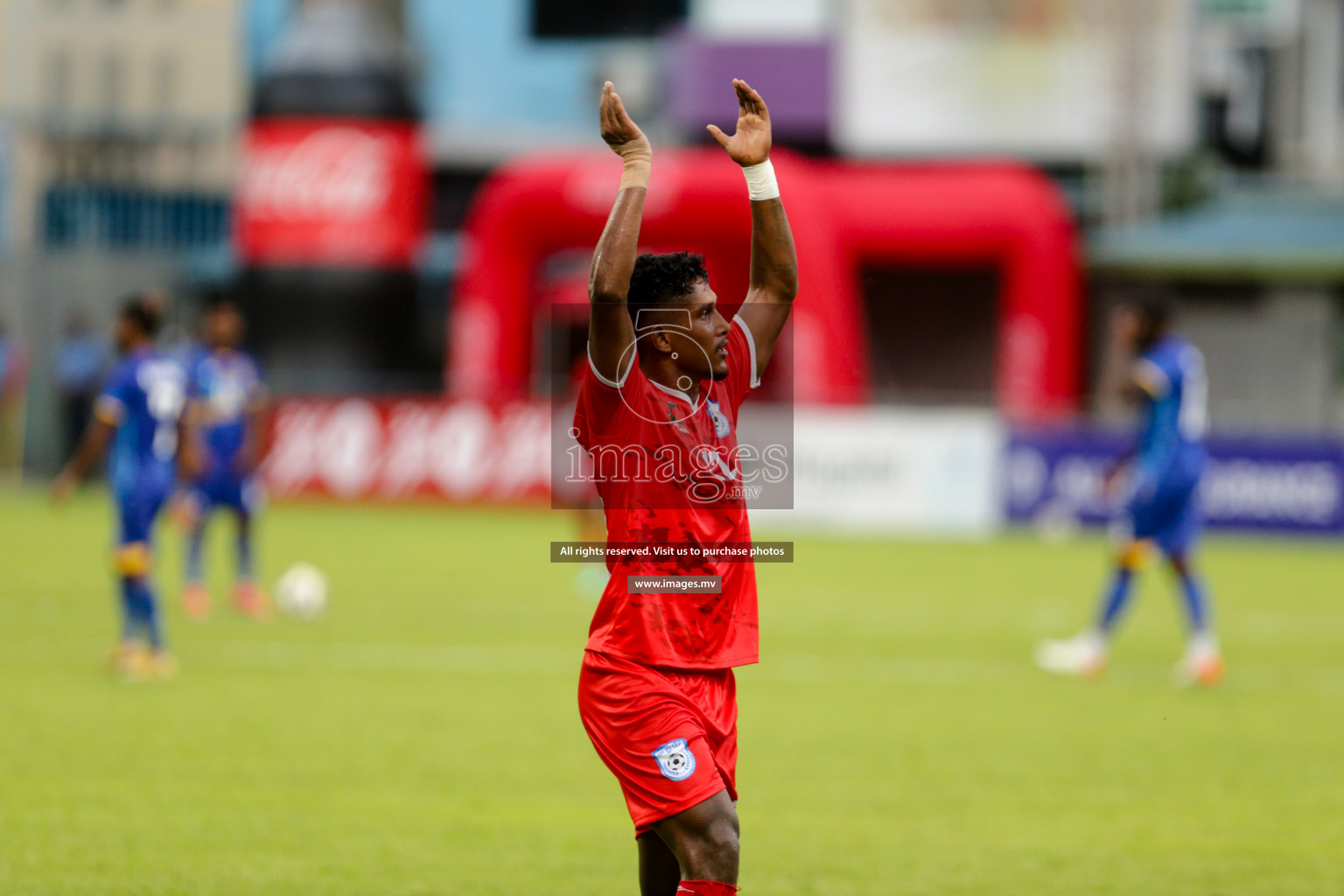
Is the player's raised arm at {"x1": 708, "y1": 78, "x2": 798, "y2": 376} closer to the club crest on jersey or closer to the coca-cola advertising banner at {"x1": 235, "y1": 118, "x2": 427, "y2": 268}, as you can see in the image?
the club crest on jersey

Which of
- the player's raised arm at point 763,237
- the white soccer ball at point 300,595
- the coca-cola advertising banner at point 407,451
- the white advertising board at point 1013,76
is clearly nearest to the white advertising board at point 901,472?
the coca-cola advertising banner at point 407,451

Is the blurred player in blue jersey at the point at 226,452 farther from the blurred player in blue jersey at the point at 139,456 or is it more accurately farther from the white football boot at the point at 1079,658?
the white football boot at the point at 1079,658

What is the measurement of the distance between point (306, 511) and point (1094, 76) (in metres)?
16.2

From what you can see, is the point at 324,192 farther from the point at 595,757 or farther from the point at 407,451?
the point at 595,757

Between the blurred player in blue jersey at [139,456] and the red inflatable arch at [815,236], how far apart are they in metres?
13.5

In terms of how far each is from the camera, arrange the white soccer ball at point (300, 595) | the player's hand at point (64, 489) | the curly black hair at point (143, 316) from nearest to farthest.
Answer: the curly black hair at point (143, 316) < the player's hand at point (64, 489) < the white soccer ball at point (300, 595)

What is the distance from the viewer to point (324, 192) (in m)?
29.2

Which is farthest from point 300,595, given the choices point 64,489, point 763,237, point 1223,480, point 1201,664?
point 1223,480

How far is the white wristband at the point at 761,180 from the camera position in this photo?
4664 millimetres

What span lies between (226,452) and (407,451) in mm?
10094

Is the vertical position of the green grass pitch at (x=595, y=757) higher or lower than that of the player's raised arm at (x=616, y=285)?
lower

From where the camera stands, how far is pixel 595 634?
14.8ft

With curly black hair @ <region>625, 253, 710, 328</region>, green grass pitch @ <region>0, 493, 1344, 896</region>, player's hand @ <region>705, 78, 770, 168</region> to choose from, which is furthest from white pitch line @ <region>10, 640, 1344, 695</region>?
curly black hair @ <region>625, 253, 710, 328</region>

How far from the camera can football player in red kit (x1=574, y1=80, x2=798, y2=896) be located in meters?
4.26
